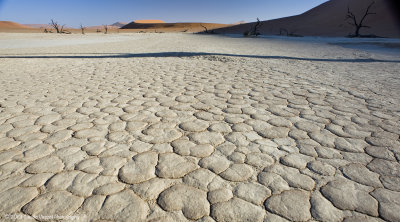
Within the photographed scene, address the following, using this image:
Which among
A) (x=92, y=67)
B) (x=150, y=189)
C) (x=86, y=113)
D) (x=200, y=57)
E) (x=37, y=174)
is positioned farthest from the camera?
(x=200, y=57)

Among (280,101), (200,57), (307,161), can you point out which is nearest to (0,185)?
(307,161)

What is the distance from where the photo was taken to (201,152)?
2057 mm

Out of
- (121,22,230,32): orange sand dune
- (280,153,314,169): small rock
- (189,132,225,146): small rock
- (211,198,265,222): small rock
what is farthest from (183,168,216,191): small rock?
(121,22,230,32): orange sand dune

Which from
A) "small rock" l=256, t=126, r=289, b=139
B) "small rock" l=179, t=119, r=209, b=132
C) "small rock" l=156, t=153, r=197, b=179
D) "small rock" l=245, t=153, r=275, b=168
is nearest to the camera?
"small rock" l=156, t=153, r=197, b=179

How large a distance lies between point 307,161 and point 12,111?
313 cm

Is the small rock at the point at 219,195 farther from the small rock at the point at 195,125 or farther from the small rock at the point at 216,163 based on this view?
the small rock at the point at 195,125

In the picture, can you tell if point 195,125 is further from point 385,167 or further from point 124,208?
point 385,167

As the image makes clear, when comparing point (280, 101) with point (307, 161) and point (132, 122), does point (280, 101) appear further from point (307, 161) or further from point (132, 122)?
point (132, 122)

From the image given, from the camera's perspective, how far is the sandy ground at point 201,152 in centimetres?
148

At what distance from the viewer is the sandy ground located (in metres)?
1.48

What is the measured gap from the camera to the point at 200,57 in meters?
7.55

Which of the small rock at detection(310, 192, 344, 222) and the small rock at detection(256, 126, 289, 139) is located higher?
the small rock at detection(256, 126, 289, 139)

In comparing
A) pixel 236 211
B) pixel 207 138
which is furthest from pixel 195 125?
pixel 236 211

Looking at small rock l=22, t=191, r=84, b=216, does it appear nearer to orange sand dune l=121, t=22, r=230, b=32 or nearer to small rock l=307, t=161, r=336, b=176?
small rock l=307, t=161, r=336, b=176
